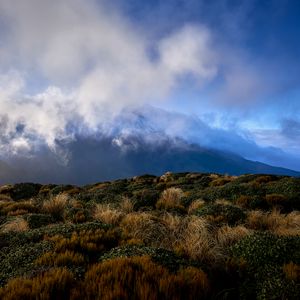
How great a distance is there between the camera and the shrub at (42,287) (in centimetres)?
429

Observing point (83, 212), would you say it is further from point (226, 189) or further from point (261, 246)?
point (226, 189)

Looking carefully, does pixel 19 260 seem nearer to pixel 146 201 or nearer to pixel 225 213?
pixel 225 213

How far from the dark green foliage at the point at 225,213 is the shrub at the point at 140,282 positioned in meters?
6.84

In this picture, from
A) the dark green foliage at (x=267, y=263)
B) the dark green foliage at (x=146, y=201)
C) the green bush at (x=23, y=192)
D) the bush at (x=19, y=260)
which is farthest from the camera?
the green bush at (x=23, y=192)

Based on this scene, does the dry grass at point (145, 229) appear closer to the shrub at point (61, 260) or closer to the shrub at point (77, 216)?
the shrub at point (77, 216)

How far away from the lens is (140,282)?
4.59 metres

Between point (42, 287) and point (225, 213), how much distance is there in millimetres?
8896

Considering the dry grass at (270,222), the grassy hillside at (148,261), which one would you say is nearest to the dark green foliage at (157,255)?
the grassy hillside at (148,261)

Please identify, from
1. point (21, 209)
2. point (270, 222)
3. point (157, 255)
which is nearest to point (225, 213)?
point (270, 222)

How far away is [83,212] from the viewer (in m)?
13.0

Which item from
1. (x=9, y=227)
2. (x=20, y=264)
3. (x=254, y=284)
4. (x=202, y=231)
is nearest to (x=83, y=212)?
(x=9, y=227)

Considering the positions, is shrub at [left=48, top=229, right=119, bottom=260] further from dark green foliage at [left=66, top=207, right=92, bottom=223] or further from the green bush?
the green bush

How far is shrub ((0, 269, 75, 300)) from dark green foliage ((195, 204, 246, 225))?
776 centimetres

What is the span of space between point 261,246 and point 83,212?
26.0 ft
